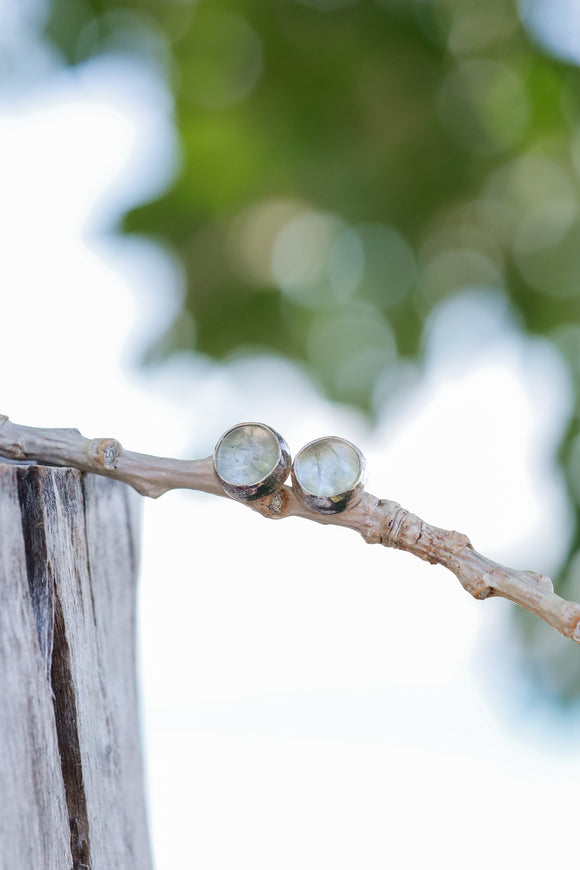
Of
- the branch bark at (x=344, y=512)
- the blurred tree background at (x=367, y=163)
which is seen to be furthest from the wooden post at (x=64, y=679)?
the blurred tree background at (x=367, y=163)

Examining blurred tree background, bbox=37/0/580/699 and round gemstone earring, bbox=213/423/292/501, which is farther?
blurred tree background, bbox=37/0/580/699

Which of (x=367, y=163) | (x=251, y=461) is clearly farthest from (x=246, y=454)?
(x=367, y=163)

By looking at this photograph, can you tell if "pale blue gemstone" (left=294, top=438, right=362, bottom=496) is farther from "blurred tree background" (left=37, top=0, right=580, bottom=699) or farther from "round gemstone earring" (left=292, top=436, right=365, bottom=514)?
"blurred tree background" (left=37, top=0, right=580, bottom=699)

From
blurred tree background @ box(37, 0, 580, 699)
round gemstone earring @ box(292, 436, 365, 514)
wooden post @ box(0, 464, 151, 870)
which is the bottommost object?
wooden post @ box(0, 464, 151, 870)

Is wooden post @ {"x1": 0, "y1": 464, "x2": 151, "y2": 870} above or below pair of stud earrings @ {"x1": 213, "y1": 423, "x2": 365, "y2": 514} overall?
below

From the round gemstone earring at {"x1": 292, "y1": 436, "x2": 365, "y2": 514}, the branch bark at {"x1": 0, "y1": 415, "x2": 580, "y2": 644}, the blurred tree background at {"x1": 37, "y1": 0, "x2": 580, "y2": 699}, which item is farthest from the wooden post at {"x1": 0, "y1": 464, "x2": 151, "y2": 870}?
the blurred tree background at {"x1": 37, "y1": 0, "x2": 580, "y2": 699}

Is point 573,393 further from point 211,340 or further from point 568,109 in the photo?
point 211,340

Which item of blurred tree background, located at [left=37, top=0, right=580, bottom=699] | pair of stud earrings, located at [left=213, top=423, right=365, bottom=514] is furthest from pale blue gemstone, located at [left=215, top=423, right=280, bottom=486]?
blurred tree background, located at [left=37, top=0, right=580, bottom=699]

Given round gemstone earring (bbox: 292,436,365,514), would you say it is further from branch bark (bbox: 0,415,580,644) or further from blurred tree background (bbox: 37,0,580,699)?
blurred tree background (bbox: 37,0,580,699)
